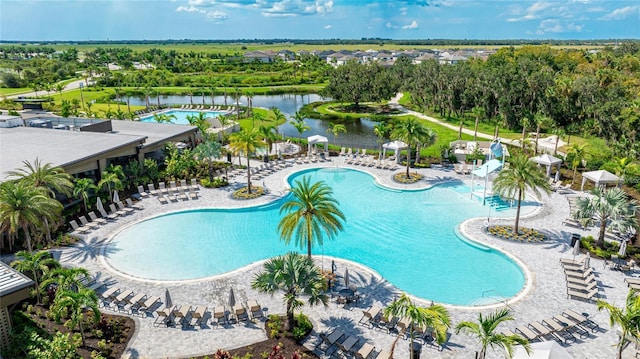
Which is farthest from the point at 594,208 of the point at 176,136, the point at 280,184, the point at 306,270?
the point at 176,136

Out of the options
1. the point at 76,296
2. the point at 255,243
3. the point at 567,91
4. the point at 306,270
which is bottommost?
the point at 255,243

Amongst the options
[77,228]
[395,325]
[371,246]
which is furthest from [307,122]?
[395,325]

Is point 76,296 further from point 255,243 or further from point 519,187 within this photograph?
point 519,187

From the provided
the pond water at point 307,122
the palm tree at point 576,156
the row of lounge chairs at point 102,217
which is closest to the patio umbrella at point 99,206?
the row of lounge chairs at point 102,217

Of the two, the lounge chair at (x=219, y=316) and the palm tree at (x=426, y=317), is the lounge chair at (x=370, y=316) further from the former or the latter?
the lounge chair at (x=219, y=316)

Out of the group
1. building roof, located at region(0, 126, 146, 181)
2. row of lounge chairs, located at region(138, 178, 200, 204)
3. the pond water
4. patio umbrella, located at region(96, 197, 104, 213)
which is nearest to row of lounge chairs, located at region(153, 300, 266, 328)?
patio umbrella, located at region(96, 197, 104, 213)

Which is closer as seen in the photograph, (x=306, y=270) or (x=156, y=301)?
(x=306, y=270)
